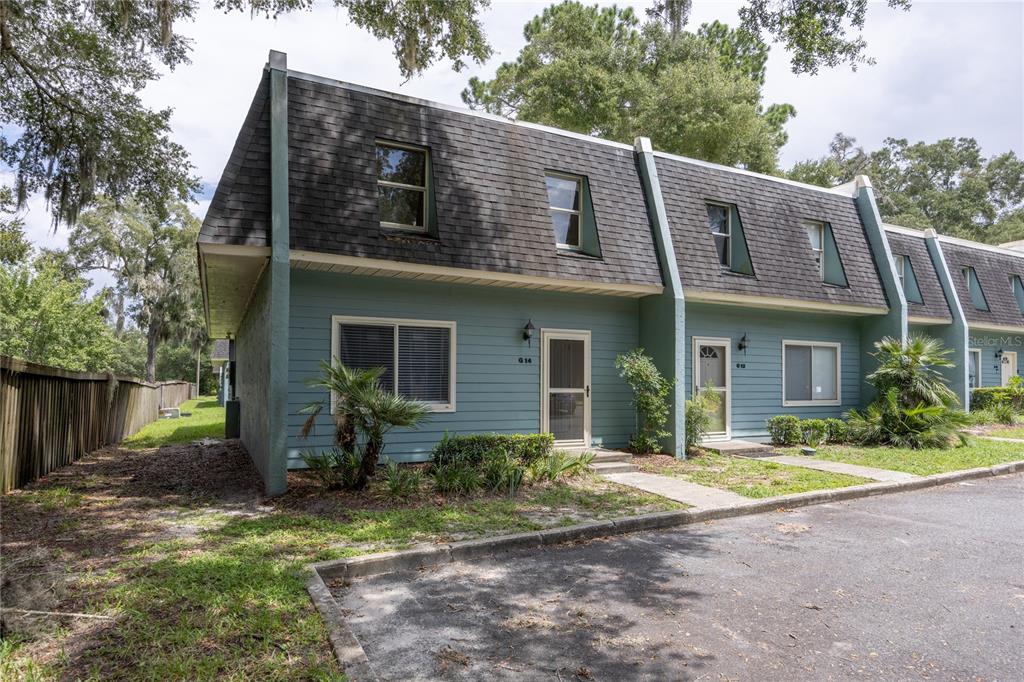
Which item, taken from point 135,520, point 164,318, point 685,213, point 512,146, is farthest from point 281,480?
point 164,318

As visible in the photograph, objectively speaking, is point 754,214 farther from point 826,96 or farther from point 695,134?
point 695,134

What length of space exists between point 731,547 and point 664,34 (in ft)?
81.9

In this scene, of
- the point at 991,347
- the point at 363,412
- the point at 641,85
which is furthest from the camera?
the point at 641,85

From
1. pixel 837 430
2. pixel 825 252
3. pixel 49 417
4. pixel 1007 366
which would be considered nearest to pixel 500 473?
pixel 49 417

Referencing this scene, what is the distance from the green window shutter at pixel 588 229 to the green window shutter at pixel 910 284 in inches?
400

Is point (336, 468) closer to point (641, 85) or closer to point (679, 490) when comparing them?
point (679, 490)

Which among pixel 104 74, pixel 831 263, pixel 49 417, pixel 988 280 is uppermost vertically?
pixel 104 74

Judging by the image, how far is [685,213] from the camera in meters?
11.3

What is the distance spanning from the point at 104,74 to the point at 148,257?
2804 cm

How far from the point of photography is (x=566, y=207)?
1050 cm

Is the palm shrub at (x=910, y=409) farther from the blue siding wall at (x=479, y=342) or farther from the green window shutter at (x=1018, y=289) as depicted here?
the green window shutter at (x=1018, y=289)

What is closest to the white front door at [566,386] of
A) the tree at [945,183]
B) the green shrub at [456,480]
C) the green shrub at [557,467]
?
the green shrub at [557,467]

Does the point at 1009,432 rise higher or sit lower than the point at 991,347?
lower

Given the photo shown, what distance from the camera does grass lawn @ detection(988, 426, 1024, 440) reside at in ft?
44.3
